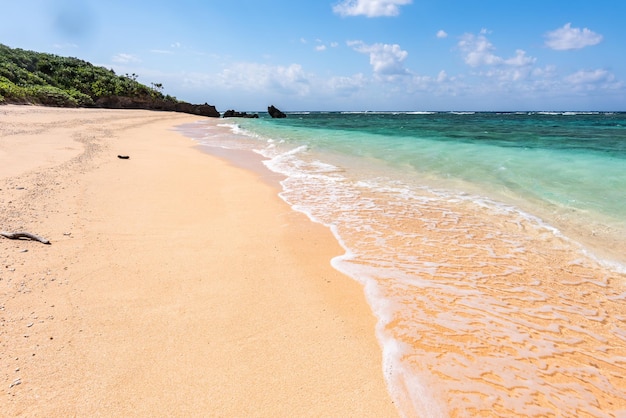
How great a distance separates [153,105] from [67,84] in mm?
13863

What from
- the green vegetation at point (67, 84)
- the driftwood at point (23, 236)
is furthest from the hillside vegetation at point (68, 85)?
A: the driftwood at point (23, 236)

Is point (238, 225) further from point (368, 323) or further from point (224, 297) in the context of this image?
point (368, 323)

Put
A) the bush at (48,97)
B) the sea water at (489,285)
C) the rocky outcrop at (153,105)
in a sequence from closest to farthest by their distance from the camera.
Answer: the sea water at (489,285), the bush at (48,97), the rocky outcrop at (153,105)

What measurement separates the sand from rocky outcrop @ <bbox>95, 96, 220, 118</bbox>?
186 feet

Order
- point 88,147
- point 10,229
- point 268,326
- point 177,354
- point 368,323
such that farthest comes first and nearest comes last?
1. point 88,147
2. point 10,229
3. point 368,323
4. point 268,326
5. point 177,354

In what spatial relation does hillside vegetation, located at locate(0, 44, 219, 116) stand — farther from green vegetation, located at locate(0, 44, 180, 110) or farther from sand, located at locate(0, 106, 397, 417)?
sand, located at locate(0, 106, 397, 417)

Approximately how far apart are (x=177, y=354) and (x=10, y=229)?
11.3ft

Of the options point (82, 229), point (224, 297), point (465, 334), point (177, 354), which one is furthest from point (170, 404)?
point (82, 229)

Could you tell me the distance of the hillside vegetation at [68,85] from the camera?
116ft

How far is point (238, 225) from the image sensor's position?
5.73 m

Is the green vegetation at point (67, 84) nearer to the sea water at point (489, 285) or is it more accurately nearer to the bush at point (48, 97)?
the bush at point (48, 97)

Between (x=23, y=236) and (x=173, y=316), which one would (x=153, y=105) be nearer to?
(x=23, y=236)

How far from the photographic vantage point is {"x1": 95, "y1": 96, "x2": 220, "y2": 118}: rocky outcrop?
2082 inches

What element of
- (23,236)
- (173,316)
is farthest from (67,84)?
(173,316)
